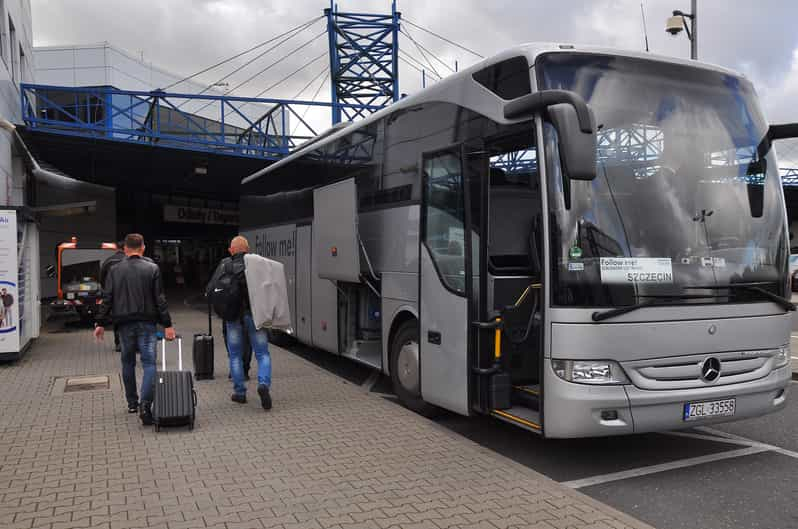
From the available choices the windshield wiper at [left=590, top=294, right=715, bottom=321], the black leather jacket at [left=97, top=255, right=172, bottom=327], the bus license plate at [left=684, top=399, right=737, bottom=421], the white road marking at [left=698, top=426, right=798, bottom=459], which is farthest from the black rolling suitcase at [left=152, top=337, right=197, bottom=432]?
the white road marking at [left=698, top=426, right=798, bottom=459]

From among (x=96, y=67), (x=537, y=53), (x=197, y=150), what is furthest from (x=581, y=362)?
(x=96, y=67)

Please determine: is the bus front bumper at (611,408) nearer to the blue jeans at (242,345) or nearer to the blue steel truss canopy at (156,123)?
the blue jeans at (242,345)

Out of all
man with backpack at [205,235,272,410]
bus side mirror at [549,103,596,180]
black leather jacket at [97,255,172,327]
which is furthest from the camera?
man with backpack at [205,235,272,410]

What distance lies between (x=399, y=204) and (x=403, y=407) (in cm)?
224

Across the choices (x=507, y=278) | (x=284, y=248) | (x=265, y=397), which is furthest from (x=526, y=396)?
(x=284, y=248)

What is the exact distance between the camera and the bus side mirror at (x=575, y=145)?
4.59m

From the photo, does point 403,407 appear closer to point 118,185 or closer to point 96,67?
point 118,185

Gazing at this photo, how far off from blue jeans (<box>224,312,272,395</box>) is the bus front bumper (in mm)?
3505

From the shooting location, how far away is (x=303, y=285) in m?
10.9

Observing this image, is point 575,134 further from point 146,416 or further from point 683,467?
point 146,416

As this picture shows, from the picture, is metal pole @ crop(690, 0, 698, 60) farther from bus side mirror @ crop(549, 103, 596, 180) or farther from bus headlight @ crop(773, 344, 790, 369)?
bus side mirror @ crop(549, 103, 596, 180)

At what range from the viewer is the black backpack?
7395mm

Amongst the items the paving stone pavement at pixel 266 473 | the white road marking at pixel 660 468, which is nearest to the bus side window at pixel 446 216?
the paving stone pavement at pixel 266 473

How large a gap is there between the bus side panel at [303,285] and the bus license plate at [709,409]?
254 inches
